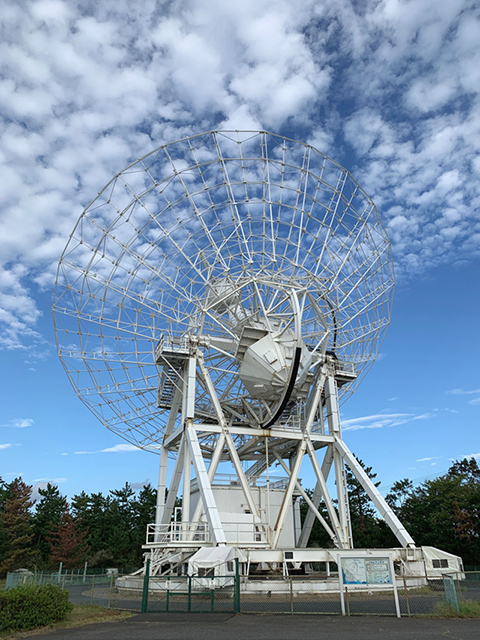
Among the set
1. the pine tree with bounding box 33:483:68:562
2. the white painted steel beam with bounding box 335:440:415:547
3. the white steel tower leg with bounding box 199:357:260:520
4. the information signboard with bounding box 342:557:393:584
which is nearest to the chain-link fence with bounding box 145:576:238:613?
the information signboard with bounding box 342:557:393:584

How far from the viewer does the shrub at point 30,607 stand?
47.4ft

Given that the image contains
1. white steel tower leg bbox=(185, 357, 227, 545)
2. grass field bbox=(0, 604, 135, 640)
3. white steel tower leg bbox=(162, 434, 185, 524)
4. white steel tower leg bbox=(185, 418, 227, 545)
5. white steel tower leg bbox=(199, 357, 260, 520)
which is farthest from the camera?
white steel tower leg bbox=(162, 434, 185, 524)

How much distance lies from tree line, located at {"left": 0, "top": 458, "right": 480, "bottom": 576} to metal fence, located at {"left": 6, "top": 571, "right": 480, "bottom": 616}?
2747cm

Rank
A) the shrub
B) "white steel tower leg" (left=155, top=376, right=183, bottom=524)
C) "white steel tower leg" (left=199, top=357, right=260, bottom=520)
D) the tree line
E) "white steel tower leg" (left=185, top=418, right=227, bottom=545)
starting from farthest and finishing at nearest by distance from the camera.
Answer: the tree line
"white steel tower leg" (left=155, top=376, right=183, bottom=524)
"white steel tower leg" (left=199, top=357, right=260, bottom=520)
"white steel tower leg" (left=185, top=418, right=227, bottom=545)
the shrub

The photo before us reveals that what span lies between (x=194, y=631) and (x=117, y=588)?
673 inches

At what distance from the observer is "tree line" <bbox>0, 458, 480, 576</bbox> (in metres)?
49.6

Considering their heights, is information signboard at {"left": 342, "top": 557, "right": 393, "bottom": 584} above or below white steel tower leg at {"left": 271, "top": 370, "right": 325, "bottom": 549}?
below

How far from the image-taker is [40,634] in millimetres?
14078

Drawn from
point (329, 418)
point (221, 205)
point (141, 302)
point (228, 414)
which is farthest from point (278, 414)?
point (221, 205)

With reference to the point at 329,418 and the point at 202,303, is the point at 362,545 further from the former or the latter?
the point at 202,303

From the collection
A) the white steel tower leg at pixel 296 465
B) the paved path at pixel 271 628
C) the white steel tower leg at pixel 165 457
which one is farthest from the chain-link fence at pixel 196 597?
the white steel tower leg at pixel 165 457

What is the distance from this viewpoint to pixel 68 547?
2361 inches

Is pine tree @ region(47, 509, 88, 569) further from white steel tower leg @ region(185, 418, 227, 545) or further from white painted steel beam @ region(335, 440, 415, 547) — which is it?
white painted steel beam @ region(335, 440, 415, 547)

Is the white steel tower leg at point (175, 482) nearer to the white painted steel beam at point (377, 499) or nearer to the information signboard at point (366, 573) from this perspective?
the white painted steel beam at point (377, 499)
